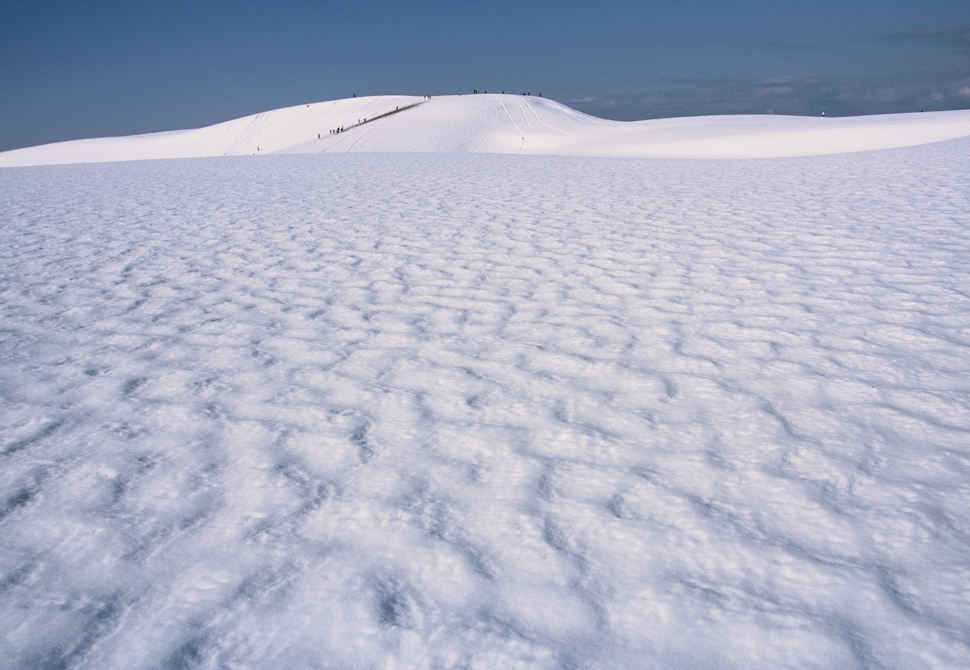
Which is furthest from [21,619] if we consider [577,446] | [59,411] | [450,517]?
[577,446]

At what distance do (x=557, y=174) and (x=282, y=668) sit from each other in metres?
11.5

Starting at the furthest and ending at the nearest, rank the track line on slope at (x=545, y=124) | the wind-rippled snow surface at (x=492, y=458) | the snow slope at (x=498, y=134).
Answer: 1. the track line on slope at (x=545, y=124)
2. the snow slope at (x=498, y=134)
3. the wind-rippled snow surface at (x=492, y=458)

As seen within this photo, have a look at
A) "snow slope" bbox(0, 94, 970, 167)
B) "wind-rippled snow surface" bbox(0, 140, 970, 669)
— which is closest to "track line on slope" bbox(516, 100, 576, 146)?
"snow slope" bbox(0, 94, 970, 167)

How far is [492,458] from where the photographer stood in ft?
7.67

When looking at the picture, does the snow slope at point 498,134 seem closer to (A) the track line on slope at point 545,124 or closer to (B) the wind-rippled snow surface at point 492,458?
(A) the track line on slope at point 545,124

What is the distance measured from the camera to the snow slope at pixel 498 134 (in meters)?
17.7

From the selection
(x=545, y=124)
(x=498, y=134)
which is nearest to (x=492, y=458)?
(x=498, y=134)

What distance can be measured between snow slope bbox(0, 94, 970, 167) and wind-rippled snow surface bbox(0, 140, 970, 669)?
576 inches

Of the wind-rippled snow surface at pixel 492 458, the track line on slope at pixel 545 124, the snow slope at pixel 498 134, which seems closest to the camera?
the wind-rippled snow surface at pixel 492 458

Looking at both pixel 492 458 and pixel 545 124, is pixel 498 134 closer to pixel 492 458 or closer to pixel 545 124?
pixel 545 124

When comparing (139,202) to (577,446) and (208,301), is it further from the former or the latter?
(577,446)

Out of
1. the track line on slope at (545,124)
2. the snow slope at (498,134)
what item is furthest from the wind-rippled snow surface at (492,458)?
the track line on slope at (545,124)

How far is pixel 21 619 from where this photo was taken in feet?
5.27

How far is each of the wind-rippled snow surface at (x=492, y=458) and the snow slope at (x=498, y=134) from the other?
14641mm
